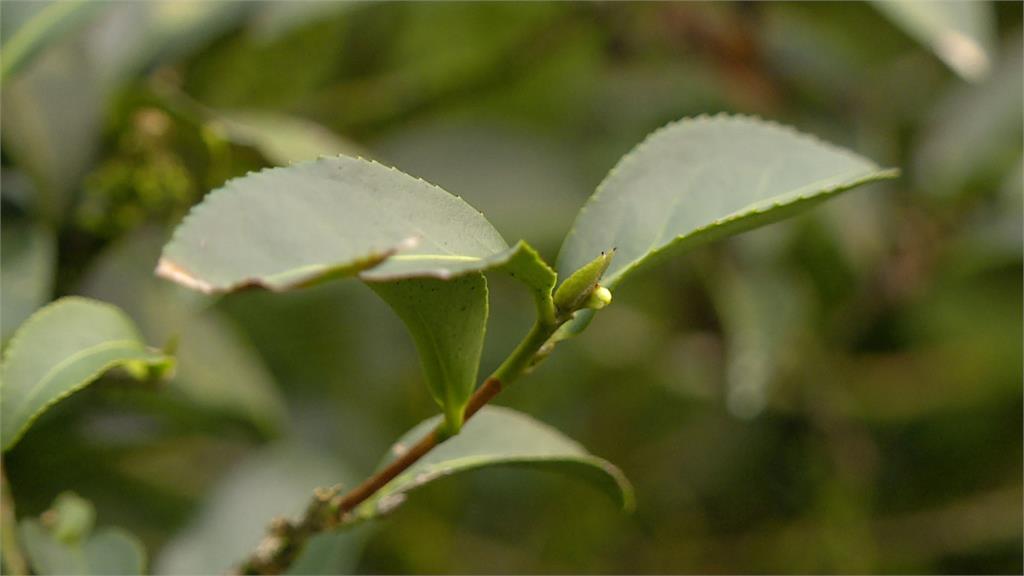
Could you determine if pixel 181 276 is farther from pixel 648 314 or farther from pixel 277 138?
pixel 648 314

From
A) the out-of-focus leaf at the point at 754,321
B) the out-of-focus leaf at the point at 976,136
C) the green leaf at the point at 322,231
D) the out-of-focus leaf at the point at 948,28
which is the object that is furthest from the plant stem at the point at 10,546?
the out-of-focus leaf at the point at 976,136

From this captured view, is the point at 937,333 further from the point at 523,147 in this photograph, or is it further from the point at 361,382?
the point at 361,382

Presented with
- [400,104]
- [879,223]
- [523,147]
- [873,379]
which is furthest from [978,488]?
[400,104]

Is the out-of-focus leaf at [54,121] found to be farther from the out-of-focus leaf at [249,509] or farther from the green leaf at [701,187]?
the green leaf at [701,187]

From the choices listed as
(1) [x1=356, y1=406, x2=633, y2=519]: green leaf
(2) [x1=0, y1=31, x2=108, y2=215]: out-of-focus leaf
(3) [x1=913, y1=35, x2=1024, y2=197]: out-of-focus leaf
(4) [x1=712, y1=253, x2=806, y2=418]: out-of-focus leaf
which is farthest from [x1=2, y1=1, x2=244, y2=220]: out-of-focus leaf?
(3) [x1=913, y1=35, x2=1024, y2=197]: out-of-focus leaf

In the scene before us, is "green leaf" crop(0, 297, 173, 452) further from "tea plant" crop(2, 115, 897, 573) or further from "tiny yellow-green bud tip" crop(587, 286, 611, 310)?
"tiny yellow-green bud tip" crop(587, 286, 611, 310)
